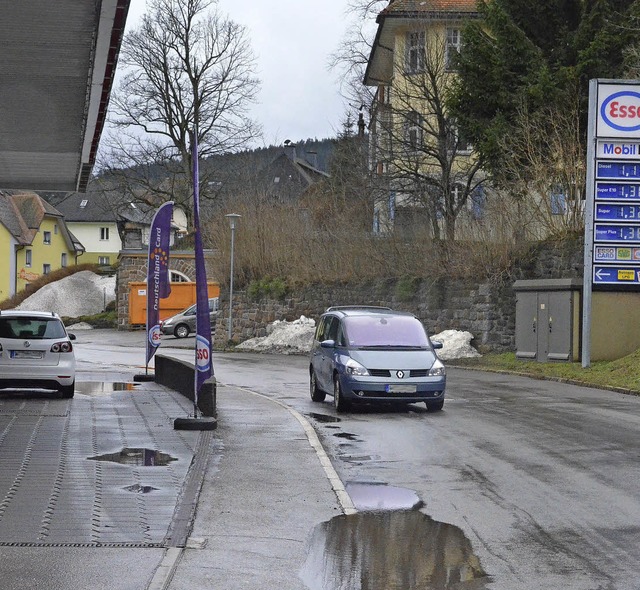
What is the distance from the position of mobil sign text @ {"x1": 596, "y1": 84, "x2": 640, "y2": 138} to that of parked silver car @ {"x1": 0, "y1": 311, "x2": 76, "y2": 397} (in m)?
13.8

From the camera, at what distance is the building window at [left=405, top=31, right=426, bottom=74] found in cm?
4119

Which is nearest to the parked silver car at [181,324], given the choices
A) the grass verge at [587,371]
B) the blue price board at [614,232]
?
the grass verge at [587,371]

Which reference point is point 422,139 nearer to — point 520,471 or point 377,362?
point 377,362

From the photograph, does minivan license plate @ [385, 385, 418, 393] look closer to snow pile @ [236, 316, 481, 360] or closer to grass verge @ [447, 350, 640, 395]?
grass verge @ [447, 350, 640, 395]

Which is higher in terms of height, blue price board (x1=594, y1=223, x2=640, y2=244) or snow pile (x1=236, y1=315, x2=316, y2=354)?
blue price board (x1=594, y1=223, x2=640, y2=244)

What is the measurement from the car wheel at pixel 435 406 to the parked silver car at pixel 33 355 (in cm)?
633

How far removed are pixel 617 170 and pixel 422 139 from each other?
1434 cm

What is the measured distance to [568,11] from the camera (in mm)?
37000

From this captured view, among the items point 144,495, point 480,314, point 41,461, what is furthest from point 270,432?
point 480,314

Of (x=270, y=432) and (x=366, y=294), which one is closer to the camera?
(x=270, y=432)

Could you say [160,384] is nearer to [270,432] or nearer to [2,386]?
[2,386]

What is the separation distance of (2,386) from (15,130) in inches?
180

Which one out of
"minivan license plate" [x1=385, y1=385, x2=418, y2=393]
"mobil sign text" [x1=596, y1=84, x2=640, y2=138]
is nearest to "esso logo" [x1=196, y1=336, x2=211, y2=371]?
"minivan license plate" [x1=385, y1=385, x2=418, y2=393]

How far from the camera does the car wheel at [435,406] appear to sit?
18.7 metres
